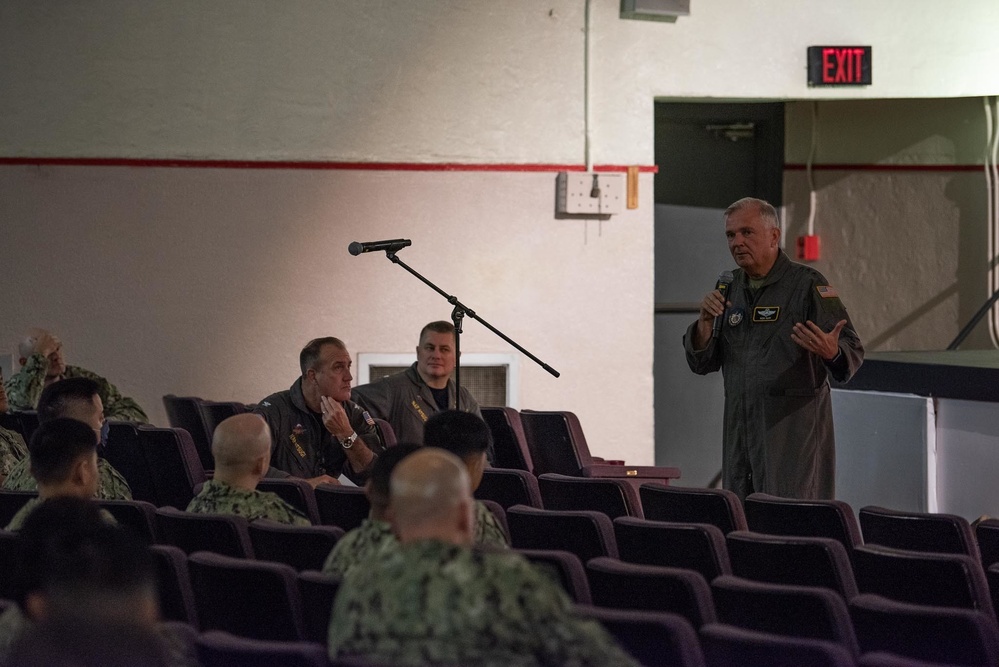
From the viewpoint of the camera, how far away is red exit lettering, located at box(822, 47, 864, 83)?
7.55 metres

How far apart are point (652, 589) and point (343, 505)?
126 cm

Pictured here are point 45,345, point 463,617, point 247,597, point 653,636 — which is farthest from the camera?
point 45,345

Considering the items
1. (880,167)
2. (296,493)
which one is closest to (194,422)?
(296,493)

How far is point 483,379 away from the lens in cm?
750

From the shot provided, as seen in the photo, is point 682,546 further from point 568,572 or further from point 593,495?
point 593,495

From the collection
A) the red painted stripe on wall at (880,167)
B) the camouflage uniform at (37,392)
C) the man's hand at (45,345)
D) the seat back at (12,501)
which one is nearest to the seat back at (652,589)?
the seat back at (12,501)

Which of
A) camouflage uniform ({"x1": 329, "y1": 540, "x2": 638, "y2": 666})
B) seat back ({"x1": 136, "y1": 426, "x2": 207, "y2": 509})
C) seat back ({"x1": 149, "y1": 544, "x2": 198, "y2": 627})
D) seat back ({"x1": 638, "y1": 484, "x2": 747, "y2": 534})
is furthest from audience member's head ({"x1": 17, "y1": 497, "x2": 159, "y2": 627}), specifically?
seat back ({"x1": 136, "y1": 426, "x2": 207, "y2": 509})

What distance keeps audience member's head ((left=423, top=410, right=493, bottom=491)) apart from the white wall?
3.67 m

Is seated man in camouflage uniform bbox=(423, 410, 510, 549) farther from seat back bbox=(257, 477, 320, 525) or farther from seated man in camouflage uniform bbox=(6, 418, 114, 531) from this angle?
seated man in camouflage uniform bbox=(6, 418, 114, 531)

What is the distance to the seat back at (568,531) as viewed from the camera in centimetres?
342

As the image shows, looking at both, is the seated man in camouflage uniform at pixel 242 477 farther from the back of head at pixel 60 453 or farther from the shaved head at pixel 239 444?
the back of head at pixel 60 453

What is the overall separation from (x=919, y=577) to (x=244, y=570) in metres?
1.57

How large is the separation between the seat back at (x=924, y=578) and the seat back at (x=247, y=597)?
4.60 ft

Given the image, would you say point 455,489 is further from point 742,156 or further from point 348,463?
point 742,156
